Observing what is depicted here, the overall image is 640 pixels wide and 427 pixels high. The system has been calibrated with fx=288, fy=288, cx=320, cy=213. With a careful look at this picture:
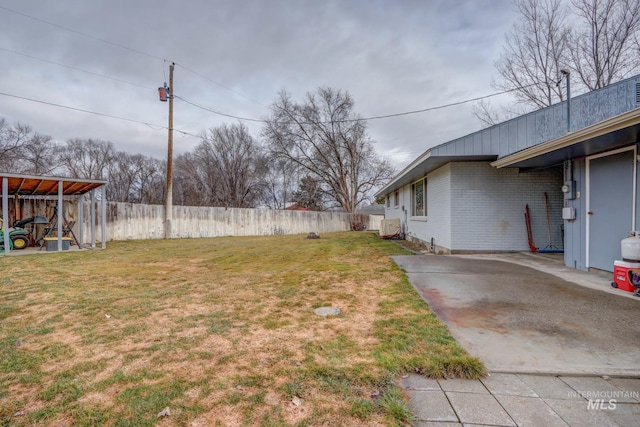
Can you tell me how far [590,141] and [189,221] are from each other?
14.5m

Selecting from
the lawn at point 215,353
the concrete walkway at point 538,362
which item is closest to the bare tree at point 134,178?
the lawn at point 215,353

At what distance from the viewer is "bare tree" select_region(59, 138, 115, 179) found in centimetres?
2492

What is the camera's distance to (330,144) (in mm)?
26484

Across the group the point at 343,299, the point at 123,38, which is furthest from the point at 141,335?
the point at 123,38

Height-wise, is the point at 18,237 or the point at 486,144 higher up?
the point at 486,144

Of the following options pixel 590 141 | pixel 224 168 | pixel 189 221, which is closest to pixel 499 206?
pixel 590 141

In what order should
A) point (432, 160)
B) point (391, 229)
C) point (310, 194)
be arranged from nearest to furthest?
point (432, 160), point (391, 229), point (310, 194)

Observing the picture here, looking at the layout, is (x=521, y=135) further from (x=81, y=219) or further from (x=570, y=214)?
(x=81, y=219)

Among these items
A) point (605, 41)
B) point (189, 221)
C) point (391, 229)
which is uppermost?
point (605, 41)

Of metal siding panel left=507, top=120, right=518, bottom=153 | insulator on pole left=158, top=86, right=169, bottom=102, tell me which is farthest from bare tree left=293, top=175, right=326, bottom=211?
metal siding panel left=507, top=120, right=518, bottom=153

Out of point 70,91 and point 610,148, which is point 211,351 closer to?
point 610,148

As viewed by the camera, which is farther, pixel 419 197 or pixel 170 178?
pixel 170 178

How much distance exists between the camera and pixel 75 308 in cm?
337

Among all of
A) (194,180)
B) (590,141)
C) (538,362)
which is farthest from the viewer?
(194,180)
